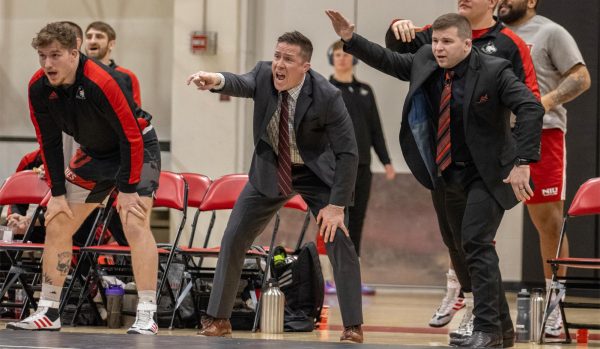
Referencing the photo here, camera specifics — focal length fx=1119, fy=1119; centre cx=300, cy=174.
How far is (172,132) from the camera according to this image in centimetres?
1087

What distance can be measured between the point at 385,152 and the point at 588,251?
2.31m

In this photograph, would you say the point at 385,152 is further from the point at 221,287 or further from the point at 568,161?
the point at 221,287

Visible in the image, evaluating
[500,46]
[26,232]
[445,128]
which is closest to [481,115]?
[445,128]

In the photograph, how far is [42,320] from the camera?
611 centimetres

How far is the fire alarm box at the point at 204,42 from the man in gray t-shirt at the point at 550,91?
418 cm

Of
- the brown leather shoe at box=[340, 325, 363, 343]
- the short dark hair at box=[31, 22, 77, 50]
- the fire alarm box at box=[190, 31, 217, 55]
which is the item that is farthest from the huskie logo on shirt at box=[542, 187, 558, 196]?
the fire alarm box at box=[190, 31, 217, 55]

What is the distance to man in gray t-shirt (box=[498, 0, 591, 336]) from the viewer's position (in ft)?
22.4

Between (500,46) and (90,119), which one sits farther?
(90,119)

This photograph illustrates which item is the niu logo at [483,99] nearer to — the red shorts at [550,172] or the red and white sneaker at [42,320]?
the red shorts at [550,172]

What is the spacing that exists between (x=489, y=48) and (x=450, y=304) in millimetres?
1781

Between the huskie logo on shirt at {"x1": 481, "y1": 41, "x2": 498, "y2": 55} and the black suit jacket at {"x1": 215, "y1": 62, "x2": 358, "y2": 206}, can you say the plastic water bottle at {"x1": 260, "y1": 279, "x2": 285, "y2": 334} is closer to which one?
the black suit jacket at {"x1": 215, "y1": 62, "x2": 358, "y2": 206}

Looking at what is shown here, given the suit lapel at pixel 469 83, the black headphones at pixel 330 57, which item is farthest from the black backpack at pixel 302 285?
the black headphones at pixel 330 57

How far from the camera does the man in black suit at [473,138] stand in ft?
17.7

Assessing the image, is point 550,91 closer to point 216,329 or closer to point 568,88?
point 568,88
